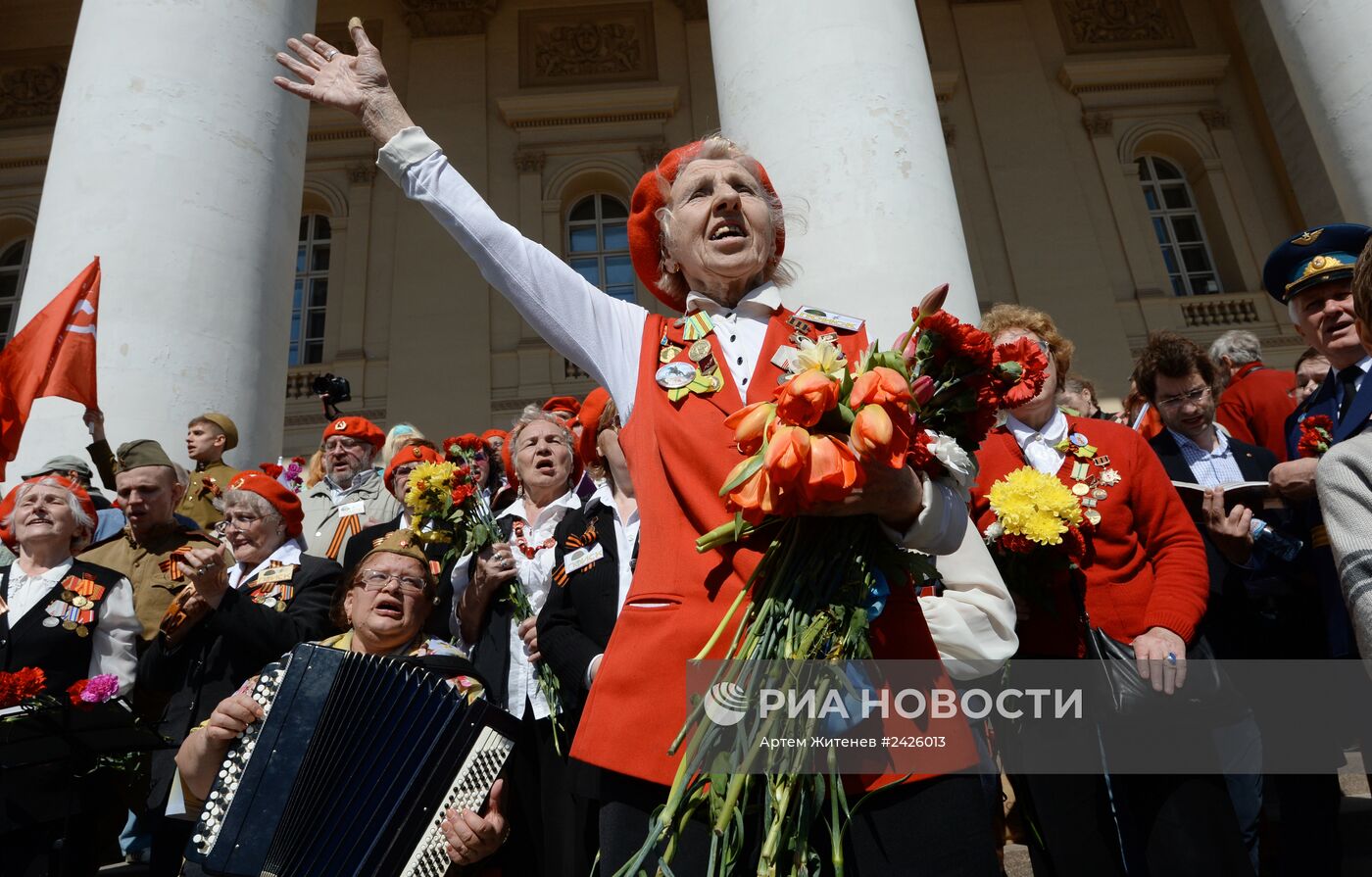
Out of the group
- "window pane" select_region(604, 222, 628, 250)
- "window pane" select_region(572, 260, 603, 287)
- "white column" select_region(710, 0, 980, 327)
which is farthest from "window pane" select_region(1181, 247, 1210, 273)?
"white column" select_region(710, 0, 980, 327)

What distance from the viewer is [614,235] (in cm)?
1684

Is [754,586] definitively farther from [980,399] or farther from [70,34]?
[70,34]

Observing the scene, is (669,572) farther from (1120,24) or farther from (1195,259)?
(1120,24)

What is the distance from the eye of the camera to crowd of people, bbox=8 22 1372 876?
1.72 metres

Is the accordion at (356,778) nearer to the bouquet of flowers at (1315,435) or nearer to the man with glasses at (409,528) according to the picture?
the man with glasses at (409,528)

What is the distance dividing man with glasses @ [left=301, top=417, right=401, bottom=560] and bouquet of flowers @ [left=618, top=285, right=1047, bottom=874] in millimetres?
4785

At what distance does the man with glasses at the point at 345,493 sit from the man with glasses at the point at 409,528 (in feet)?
0.72

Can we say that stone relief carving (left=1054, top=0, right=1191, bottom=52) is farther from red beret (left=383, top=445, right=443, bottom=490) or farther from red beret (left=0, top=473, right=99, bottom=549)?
red beret (left=0, top=473, right=99, bottom=549)

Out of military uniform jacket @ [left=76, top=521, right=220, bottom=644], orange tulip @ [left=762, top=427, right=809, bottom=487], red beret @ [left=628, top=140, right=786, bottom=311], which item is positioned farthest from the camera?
military uniform jacket @ [left=76, top=521, right=220, bottom=644]

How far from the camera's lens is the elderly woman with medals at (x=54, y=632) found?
375 cm

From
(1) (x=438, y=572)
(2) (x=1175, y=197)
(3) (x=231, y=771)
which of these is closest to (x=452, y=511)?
(1) (x=438, y=572)

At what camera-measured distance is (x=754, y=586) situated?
1.66 meters

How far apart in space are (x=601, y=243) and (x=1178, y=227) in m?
9.76

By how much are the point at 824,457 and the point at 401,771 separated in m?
1.84
